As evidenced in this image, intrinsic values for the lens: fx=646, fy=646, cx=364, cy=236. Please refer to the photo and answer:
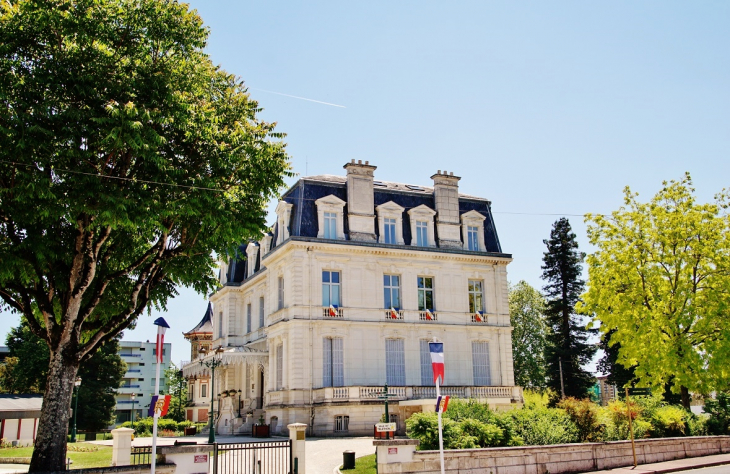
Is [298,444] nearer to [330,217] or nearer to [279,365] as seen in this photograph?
[279,365]

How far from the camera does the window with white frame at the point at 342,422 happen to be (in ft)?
110

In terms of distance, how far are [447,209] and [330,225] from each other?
8.04m

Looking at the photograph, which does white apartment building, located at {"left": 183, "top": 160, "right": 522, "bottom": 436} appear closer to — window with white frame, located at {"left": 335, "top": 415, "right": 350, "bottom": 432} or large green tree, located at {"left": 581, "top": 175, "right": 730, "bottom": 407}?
window with white frame, located at {"left": 335, "top": 415, "right": 350, "bottom": 432}

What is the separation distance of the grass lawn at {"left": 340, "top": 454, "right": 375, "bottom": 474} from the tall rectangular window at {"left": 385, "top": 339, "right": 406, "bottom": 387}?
15848 millimetres

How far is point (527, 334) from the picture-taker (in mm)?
59469

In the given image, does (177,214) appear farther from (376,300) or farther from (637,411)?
(376,300)

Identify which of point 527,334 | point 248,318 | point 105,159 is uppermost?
point 105,159

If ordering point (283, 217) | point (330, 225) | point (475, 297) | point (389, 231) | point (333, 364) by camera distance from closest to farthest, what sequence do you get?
point (333, 364) < point (330, 225) < point (283, 217) < point (389, 231) < point (475, 297)

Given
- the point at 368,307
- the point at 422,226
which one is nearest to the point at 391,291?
the point at 368,307

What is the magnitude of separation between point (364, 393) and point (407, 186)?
47.7 ft

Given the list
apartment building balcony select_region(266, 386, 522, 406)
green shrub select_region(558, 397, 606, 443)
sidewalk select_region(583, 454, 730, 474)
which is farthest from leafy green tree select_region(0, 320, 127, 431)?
sidewalk select_region(583, 454, 730, 474)

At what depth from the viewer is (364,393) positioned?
34.1 metres

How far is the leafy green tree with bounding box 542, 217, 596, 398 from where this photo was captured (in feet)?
171

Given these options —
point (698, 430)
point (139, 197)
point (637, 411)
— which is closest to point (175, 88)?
point (139, 197)
